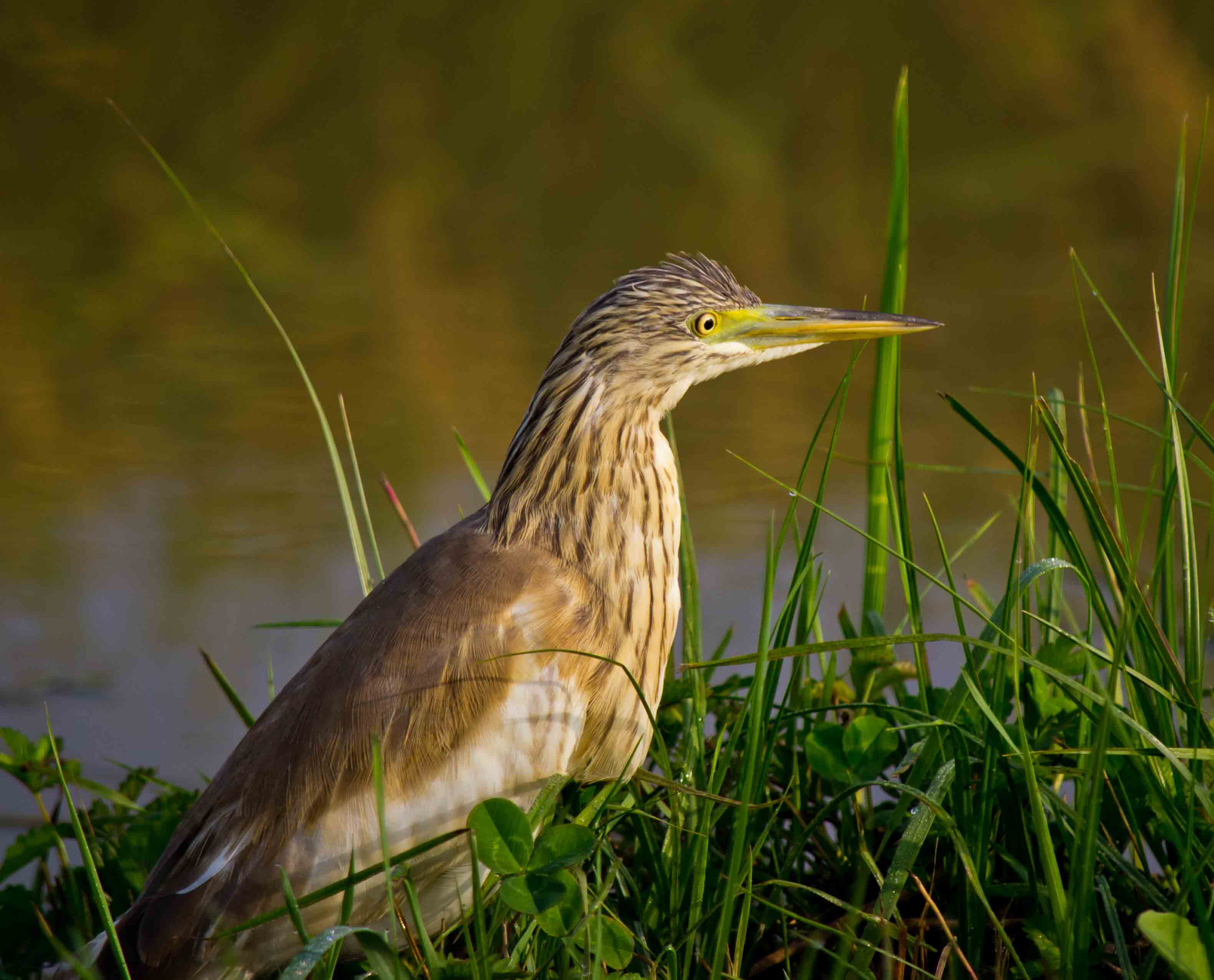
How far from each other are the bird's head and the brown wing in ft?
0.96

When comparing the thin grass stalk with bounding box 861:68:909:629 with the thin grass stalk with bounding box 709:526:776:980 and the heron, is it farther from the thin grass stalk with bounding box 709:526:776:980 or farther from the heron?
the thin grass stalk with bounding box 709:526:776:980

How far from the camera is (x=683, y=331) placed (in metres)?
1.46

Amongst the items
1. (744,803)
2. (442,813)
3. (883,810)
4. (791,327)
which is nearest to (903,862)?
(744,803)

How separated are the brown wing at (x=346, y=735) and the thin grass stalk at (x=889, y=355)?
1.62ft

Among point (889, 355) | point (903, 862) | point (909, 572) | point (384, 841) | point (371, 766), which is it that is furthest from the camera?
point (889, 355)

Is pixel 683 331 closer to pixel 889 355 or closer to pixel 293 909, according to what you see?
pixel 889 355

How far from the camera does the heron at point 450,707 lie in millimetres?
1238

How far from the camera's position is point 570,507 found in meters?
1.43

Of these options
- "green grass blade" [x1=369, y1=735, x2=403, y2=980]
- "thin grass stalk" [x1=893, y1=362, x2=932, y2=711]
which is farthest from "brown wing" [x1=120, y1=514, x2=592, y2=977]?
"thin grass stalk" [x1=893, y1=362, x2=932, y2=711]

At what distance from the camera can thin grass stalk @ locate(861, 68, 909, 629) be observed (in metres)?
1.56

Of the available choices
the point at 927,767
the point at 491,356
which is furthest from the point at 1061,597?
the point at 491,356

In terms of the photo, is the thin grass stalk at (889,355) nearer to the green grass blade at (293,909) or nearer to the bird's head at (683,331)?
the bird's head at (683,331)

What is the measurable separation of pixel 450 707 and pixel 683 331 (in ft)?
1.74

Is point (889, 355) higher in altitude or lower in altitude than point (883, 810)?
higher
